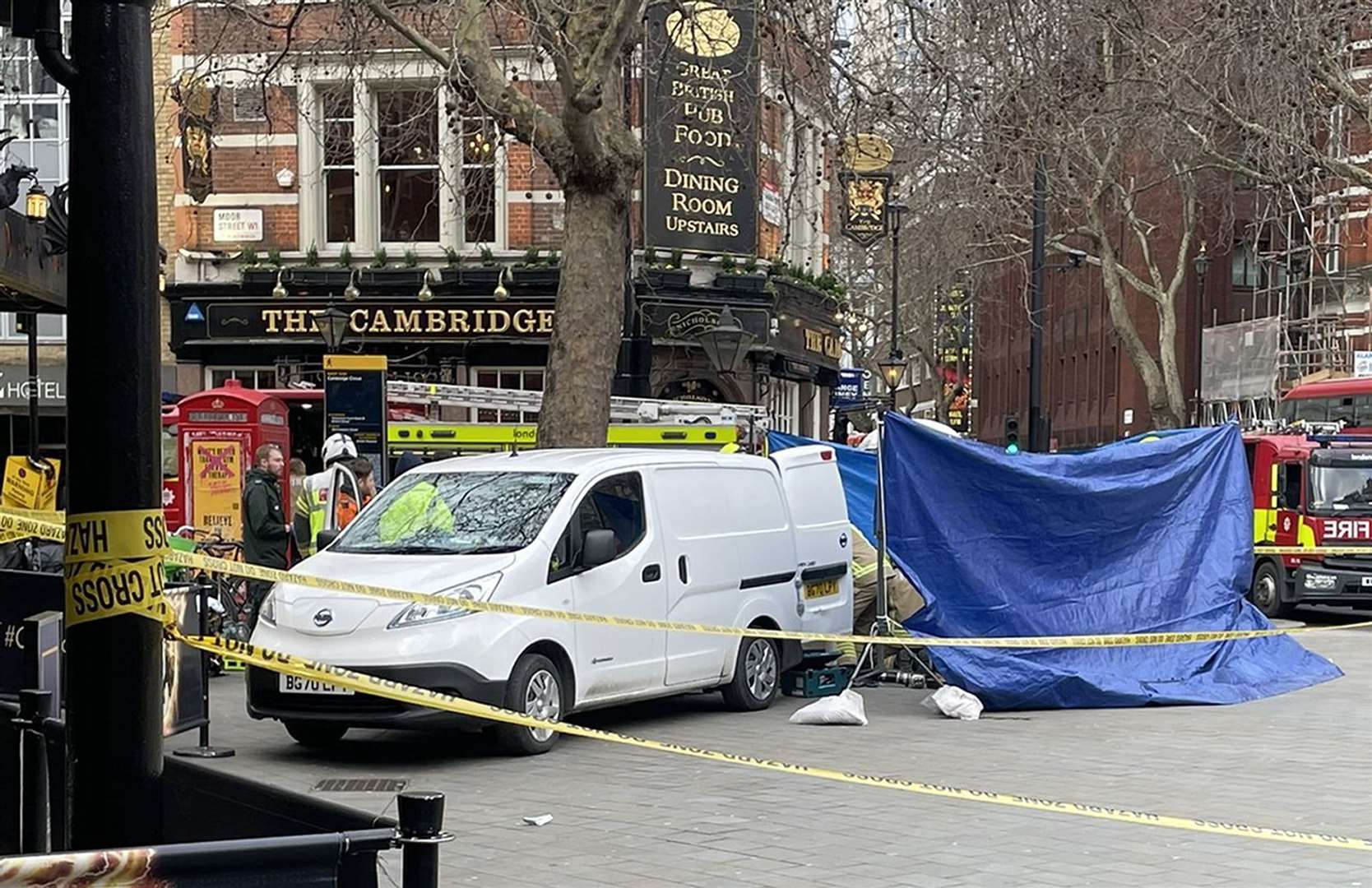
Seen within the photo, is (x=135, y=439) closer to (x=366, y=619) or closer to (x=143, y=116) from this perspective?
(x=143, y=116)

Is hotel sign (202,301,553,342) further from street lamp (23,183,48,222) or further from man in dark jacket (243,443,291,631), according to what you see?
man in dark jacket (243,443,291,631)

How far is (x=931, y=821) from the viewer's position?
8359 mm

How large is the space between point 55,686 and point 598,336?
856 centimetres

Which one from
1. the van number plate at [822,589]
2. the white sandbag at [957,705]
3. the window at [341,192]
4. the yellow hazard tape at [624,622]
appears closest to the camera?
the yellow hazard tape at [624,622]

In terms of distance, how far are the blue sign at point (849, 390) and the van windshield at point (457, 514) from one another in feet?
113

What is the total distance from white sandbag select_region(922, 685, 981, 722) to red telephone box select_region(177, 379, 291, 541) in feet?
36.0

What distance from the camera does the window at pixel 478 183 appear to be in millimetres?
22406

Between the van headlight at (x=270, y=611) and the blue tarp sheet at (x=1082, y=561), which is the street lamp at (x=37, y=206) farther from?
the blue tarp sheet at (x=1082, y=561)

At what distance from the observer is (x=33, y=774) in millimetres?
4934

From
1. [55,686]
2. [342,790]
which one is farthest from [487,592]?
[55,686]

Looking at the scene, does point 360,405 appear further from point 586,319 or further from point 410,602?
point 410,602

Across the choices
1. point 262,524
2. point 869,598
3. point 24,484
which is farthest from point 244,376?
point 869,598

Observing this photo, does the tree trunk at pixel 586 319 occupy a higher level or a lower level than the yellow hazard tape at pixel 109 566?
higher

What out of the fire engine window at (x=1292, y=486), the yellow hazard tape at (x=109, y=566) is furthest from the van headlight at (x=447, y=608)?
the fire engine window at (x=1292, y=486)
